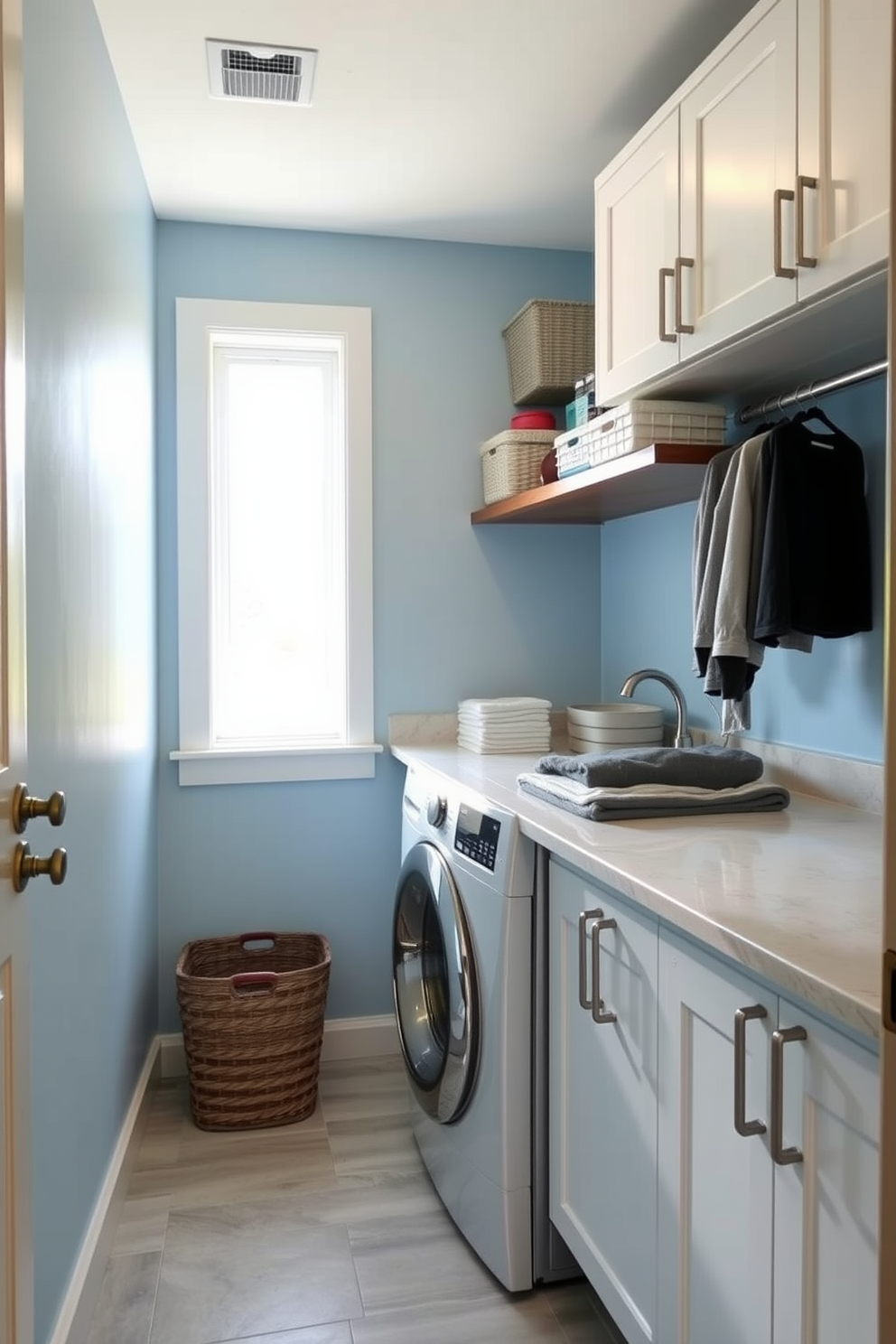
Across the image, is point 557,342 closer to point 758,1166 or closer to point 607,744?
point 607,744

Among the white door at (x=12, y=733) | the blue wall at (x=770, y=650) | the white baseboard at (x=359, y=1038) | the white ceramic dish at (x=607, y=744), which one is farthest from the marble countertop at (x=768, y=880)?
the white baseboard at (x=359, y=1038)

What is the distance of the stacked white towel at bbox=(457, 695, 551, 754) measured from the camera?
2.76 meters

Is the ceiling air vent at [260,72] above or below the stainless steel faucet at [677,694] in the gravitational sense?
above

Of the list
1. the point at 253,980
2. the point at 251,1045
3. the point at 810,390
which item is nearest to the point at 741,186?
the point at 810,390

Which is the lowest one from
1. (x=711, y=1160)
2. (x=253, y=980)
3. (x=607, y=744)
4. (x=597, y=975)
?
(x=253, y=980)

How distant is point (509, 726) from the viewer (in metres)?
2.78

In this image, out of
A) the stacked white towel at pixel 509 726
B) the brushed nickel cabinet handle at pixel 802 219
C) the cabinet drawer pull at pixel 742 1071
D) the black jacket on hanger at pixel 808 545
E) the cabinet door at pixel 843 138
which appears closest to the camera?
the cabinet drawer pull at pixel 742 1071

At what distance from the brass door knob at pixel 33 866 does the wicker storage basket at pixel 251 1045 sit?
1.47 m

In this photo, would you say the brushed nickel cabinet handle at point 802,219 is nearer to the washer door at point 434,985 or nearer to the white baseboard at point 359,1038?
the washer door at point 434,985

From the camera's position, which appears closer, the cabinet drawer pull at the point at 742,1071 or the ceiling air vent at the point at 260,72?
the cabinet drawer pull at the point at 742,1071

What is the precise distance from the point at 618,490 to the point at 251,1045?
164 cm

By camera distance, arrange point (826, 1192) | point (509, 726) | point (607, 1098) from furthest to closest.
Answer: point (509, 726) → point (607, 1098) → point (826, 1192)

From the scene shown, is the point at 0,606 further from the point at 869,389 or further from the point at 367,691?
the point at 367,691

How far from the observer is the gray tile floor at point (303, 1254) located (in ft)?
5.98
